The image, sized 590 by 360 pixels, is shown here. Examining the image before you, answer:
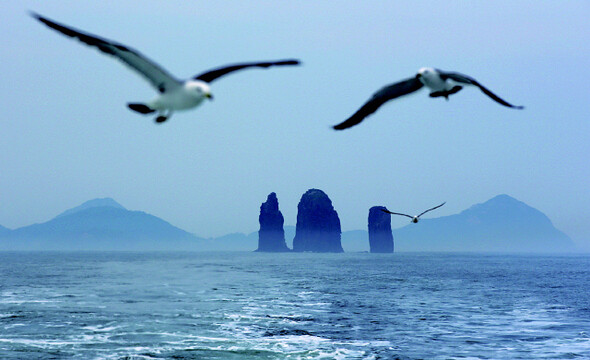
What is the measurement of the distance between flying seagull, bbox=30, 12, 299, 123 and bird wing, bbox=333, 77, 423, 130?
89.9 inches

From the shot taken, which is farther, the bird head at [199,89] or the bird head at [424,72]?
the bird head at [424,72]

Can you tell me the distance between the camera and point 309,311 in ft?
222

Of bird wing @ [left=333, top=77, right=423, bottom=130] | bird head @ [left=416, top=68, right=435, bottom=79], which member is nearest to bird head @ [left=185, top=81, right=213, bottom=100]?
bird head @ [left=416, top=68, right=435, bottom=79]

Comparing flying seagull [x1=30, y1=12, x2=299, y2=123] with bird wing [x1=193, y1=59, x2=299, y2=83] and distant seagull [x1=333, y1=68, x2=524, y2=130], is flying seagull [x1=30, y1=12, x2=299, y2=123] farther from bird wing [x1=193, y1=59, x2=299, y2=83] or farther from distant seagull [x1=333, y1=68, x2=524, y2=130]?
distant seagull [x1=333, y1=68, x2=524, y2=130]

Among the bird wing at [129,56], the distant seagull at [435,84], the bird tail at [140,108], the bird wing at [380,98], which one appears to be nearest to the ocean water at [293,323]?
the bird wing at [380,98]

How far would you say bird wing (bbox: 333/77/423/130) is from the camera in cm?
804

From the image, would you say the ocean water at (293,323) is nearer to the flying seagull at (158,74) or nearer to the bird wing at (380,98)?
the bird wing at (380,98)

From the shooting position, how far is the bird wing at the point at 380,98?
8039 millimetres

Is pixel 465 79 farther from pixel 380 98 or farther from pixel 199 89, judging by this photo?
pixel 199 89

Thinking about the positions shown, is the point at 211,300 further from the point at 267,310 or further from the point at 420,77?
the point at 420,77

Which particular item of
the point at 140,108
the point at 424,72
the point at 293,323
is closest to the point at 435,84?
the point at 424,72

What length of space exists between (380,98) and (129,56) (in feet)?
12.5

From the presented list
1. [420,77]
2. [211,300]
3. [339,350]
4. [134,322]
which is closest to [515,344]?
[339,350]

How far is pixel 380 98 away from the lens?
8711mm
